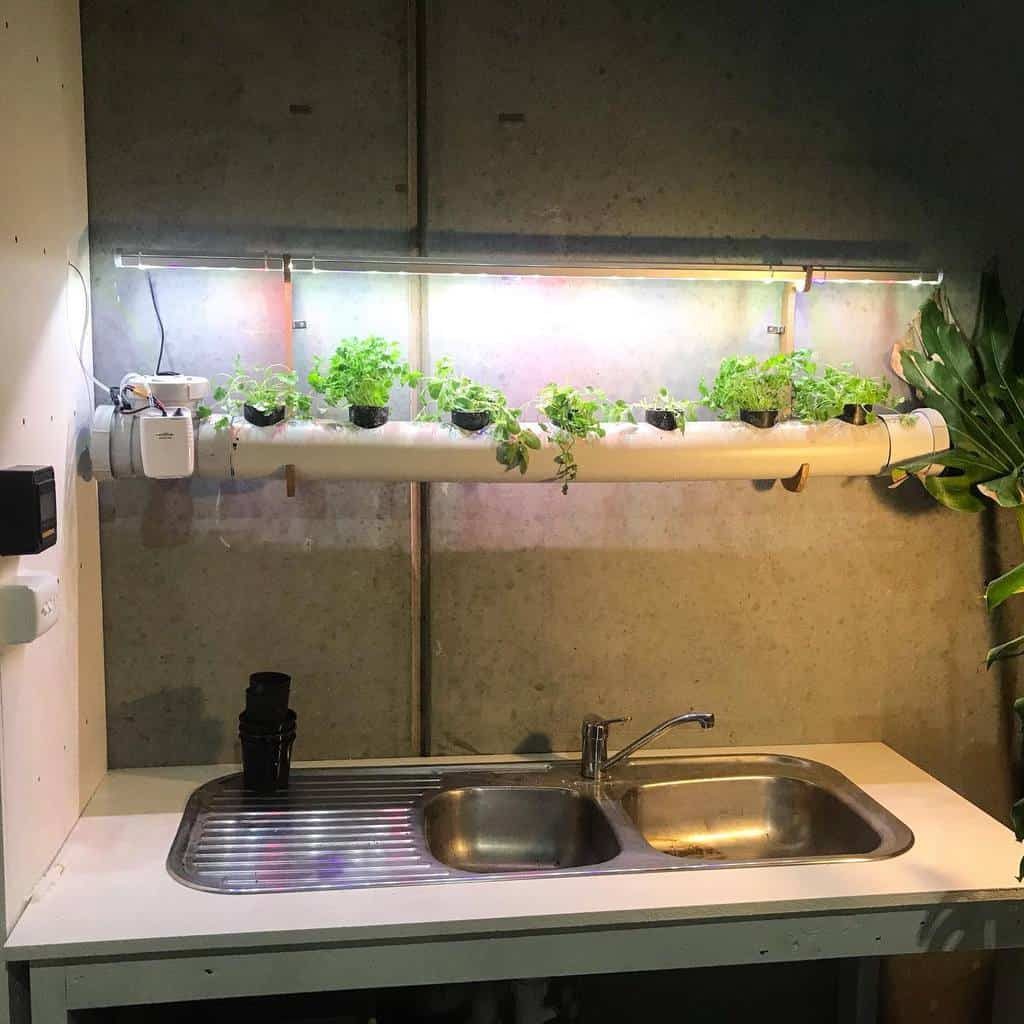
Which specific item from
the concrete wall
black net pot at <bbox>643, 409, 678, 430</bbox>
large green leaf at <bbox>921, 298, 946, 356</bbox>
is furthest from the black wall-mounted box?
large green leaf at <bbox>921, 298, 946, 356</bbox>

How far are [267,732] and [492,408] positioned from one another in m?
0.79

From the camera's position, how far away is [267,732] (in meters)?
2.25

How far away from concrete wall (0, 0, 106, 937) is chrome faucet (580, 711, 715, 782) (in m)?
1.02

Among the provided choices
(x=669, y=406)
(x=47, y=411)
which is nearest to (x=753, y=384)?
(x=669, y=406)

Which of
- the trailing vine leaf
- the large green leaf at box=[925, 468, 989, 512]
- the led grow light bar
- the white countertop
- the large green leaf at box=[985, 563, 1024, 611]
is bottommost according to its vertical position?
the white countertop

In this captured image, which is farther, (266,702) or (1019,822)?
(266,702)

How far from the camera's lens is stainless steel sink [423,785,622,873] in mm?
2344

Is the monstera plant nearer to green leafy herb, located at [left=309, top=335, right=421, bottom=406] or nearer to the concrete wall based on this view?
green leafy herb, located at [left=309, top=335, right=421, bottom=406]

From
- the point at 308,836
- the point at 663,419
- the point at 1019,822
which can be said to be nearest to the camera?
the point at 1019,822

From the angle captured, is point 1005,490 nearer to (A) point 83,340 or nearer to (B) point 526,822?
(B) point 526,822

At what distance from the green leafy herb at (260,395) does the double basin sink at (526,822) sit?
2.54 feet

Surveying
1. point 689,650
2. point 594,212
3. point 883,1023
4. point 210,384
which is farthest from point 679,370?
point 883,1023

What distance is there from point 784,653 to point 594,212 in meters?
1.09

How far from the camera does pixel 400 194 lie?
7.75ft
